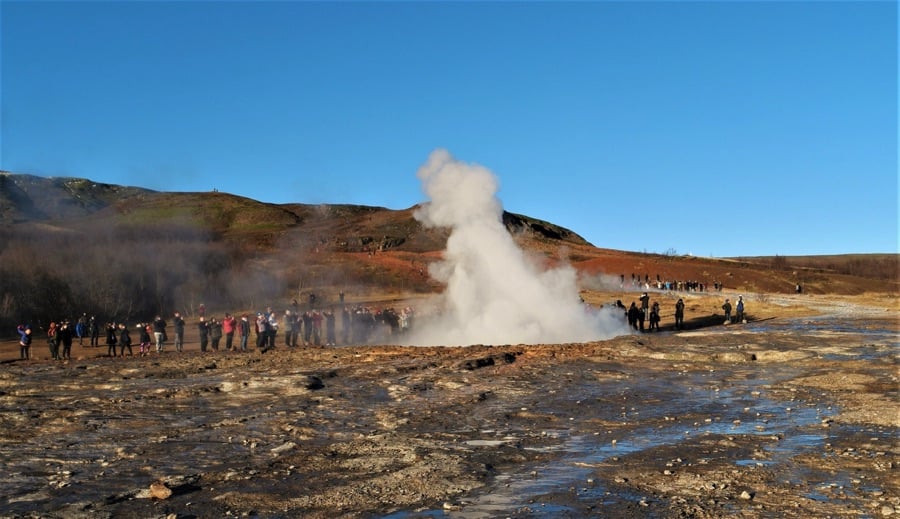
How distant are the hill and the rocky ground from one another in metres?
18.4

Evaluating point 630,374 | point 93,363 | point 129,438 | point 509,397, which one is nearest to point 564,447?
point 509,397

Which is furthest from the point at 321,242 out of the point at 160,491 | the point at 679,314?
the point at 160,491

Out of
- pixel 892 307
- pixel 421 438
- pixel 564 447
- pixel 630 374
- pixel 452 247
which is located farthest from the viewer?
pixel 892 307

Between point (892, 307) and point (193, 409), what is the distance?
39.6 m

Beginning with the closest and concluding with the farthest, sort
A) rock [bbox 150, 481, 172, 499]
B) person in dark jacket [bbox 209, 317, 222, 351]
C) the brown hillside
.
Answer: rock [bbox 150, 481, 172, 499] → person in dark jacket [bbox 209, 317, 222, 351] → the brown hillside

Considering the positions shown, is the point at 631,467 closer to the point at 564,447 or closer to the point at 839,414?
the point at 564,447

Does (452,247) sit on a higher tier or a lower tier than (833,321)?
higher

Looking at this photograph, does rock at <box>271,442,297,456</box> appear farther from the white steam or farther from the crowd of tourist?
the white steam

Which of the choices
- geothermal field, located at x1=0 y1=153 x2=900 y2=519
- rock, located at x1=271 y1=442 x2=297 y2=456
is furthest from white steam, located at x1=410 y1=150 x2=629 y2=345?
rock, located at x1=271 y1=442 x2=297 y2=456

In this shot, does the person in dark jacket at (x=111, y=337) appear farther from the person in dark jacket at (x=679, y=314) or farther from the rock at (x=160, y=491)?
the person in dark jacket at (x=679, y=314)

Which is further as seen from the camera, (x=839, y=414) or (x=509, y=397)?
(x=509, y=397)

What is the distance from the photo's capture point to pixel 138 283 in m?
43.6

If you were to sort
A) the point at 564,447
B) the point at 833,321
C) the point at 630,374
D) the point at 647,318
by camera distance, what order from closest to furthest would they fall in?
the point at 564,447, the point at 630,374, the point at 833,321, the point at 647,318

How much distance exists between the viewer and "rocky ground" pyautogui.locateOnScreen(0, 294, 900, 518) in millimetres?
8047
